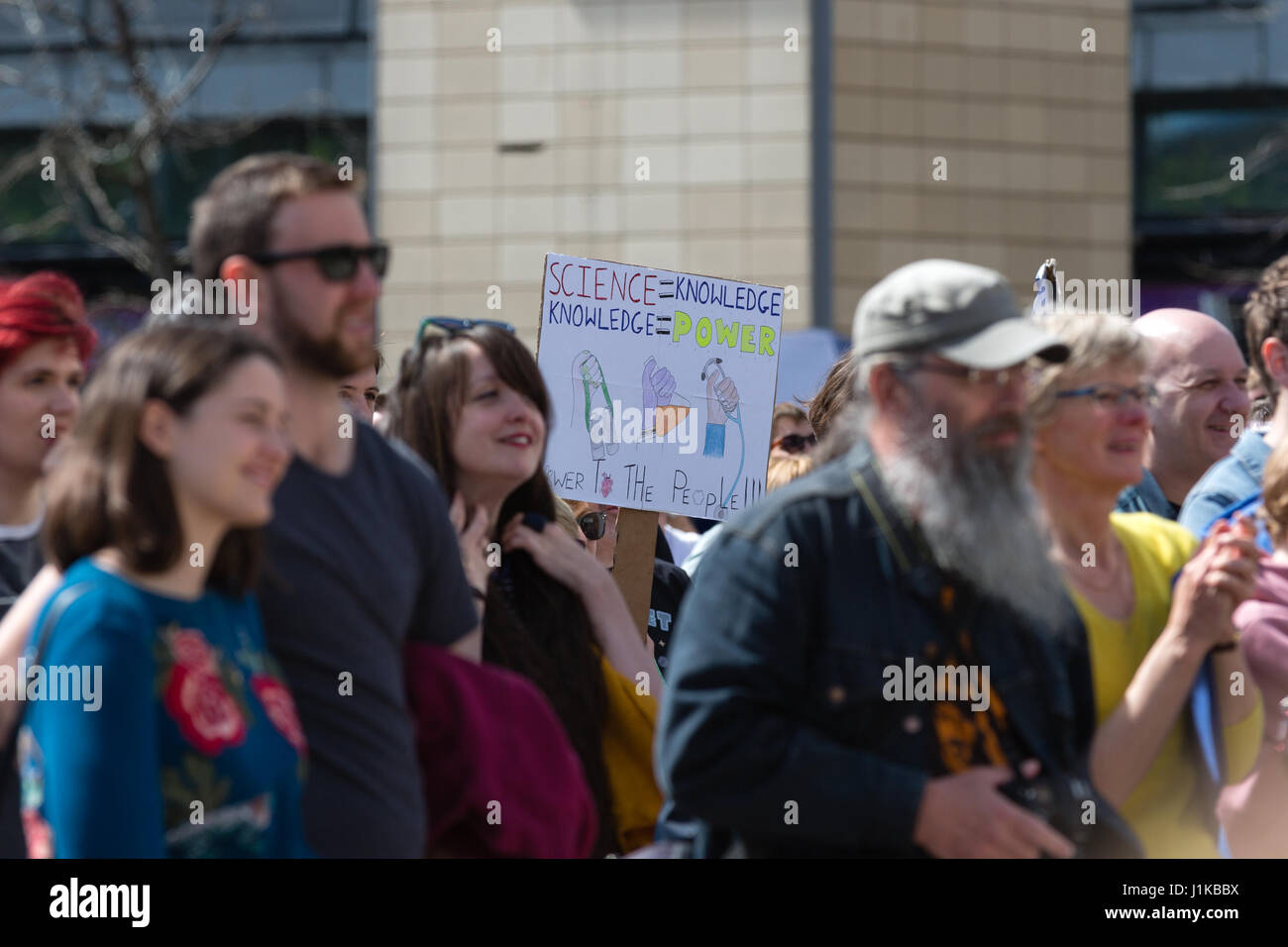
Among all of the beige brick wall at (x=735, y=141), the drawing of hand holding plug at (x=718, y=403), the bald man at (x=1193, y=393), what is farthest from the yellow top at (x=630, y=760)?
the beige brick wall at (x=735, y=141)

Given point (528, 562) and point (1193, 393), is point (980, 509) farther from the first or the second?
point (1193, 393)

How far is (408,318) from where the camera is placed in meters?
13.3

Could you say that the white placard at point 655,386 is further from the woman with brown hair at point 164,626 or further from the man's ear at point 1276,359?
the woman with brown hair at point 164,626

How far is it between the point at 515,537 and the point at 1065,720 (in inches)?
54.4

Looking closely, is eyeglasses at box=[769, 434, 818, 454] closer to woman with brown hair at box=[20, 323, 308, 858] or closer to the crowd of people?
the crowd of people

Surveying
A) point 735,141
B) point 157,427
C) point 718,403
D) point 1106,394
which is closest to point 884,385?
point 1106,394

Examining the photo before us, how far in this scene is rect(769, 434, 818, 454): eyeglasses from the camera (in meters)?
6.34

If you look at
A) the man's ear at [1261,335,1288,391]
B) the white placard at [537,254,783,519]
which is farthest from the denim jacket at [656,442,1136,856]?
the white placard at [537,254,783,519]

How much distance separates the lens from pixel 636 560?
16.1 ft

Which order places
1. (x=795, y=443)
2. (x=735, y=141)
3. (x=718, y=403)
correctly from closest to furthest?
(x=718, y=403)
(x=795, y=443)
(x=735, y=141)

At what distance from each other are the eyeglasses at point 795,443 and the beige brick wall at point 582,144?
6.45 m

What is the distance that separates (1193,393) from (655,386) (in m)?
1.54

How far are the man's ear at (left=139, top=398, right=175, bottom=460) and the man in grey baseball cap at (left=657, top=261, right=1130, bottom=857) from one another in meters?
0.85

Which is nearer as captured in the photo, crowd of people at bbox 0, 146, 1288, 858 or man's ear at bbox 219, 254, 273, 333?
crowd of people at bbox 0, 146, 1288, 858
